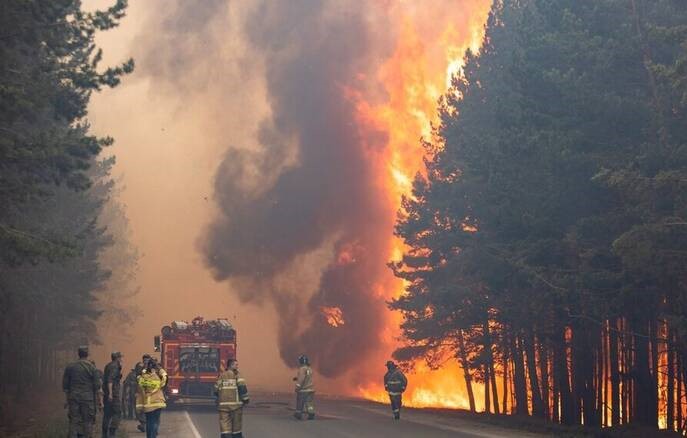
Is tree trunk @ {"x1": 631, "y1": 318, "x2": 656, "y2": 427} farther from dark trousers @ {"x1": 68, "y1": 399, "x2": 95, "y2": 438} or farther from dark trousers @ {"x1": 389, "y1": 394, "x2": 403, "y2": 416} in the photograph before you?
dark trousers @ {"x1": 68, "y1": 399, "x2": 95, "y2": 438}

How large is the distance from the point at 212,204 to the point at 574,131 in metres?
87.7

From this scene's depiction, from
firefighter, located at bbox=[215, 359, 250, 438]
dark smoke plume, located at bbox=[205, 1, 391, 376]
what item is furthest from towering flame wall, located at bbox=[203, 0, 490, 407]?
firefighter, located at bbox=[215, 359, 250, 438]

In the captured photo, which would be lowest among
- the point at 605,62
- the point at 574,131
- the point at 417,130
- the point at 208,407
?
the point at 208,407

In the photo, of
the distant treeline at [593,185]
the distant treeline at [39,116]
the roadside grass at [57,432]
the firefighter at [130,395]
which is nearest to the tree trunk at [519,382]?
the distant treeline at [593,185]

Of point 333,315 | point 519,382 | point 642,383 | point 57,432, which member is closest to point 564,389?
point 642,383

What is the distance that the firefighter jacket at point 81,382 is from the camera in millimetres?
17953

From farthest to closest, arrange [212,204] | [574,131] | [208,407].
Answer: [212,204]
[208,407]
[574,131]

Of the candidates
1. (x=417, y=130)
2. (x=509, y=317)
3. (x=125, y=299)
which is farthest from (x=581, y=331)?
(x=125, y=299)

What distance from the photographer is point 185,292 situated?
104 m

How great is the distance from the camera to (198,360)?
34.5 m

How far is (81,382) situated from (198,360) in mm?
16639

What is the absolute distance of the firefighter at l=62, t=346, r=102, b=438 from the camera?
17.9 m

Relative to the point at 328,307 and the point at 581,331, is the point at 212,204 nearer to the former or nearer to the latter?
the point at 328,307

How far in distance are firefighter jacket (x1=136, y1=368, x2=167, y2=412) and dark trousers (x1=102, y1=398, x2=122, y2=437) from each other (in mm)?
2183
